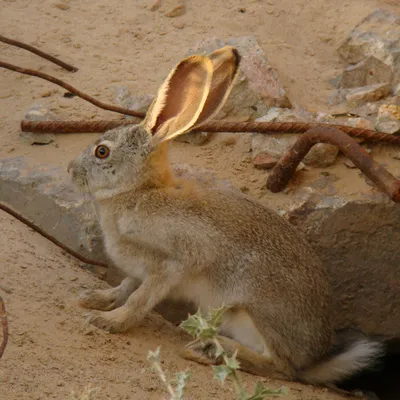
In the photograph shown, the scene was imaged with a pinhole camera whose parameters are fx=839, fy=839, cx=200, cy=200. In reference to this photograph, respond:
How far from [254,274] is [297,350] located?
0.50 m

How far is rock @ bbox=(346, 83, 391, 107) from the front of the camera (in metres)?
5.85

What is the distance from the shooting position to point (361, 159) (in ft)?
15.4

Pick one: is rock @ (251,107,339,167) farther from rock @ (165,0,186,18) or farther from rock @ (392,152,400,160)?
rock @ (165,0,186,18)

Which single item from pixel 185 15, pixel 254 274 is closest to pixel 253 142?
pixel 254 274

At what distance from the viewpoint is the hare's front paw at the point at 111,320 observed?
4578mm

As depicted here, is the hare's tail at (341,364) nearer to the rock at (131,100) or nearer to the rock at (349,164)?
the rock at (349,164)

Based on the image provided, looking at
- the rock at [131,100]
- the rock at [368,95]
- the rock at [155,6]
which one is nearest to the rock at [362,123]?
the rock at [368,95]

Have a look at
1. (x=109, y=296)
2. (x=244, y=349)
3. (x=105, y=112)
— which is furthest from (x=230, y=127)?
(x=244, y=349)

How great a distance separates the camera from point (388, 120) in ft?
17.9

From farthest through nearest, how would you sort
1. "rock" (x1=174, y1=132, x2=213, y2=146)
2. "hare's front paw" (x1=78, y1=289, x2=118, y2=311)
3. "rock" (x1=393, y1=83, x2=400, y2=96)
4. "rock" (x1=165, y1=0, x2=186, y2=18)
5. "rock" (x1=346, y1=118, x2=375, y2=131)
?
"rock" (x1=165, y1=0, x2=186, y2=18) → "rock" (x1=393, y1=83, x2=400, y2=96) → "rock" (x1=174, y1=132, x2=213, y2=146) → "rock" (x1=346, y1=118, x2=375, y2=131) → "hare's front paw" (x1=78, y1=289, x2=118, y2=311)

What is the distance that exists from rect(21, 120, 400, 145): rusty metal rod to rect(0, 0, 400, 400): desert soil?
12cm

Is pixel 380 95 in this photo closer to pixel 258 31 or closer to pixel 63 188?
pixel 258 31

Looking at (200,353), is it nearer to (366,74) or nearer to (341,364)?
(341,364)

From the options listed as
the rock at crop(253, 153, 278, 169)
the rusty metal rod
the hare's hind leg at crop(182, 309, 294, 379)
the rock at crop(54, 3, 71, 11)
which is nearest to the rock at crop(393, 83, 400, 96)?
the rusty metal rod
